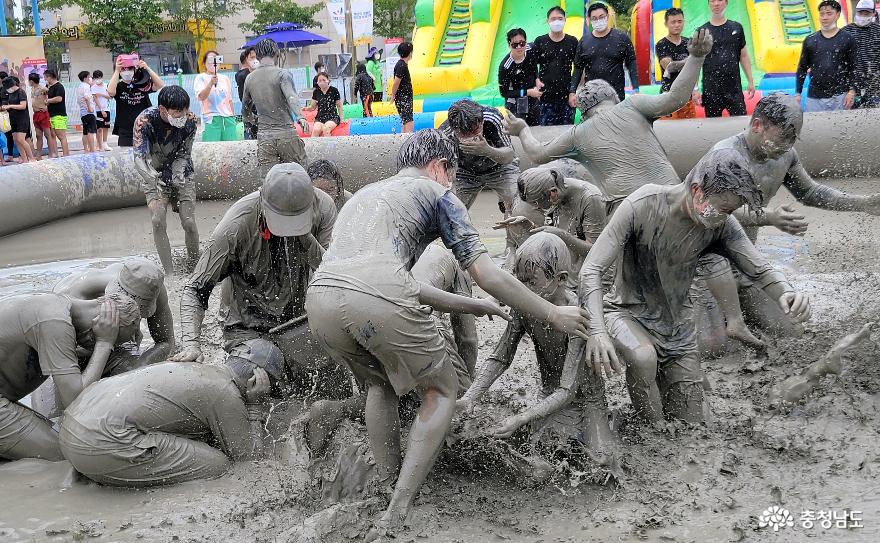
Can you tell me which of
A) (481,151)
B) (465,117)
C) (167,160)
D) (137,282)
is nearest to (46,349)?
(137,282)

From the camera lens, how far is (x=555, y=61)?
36.7ft

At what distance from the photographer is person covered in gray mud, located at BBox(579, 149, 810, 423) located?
12.9 feet

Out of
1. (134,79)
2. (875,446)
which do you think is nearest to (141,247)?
(134,79)

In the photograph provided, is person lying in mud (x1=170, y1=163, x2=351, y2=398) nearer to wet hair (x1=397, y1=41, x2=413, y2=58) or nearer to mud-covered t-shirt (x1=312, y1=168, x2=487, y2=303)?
mud-covered t-shirt (x1=312, y1=168, x2=487, y2=303)

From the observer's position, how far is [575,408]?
13.8 feet

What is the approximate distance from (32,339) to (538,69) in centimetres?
822

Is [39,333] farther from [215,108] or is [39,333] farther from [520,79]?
[215,108]

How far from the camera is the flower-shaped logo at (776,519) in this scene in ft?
11.6

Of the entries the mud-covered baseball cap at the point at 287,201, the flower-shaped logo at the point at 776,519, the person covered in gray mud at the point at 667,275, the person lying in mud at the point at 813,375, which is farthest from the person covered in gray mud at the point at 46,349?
the person lying in mud at the point at 813,375

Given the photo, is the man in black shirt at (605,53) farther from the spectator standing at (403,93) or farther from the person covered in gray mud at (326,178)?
the person covered in gray mud at (326,178)

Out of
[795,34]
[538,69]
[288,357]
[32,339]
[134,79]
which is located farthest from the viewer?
[795,34]

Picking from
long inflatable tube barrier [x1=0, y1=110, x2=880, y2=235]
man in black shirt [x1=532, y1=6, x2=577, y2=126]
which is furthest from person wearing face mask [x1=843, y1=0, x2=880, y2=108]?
man in black shirt [x1=532, y1=6, x2=577, y2=126]

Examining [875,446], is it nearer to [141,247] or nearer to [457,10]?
[141,247]

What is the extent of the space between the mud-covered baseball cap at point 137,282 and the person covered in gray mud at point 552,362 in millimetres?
1819
